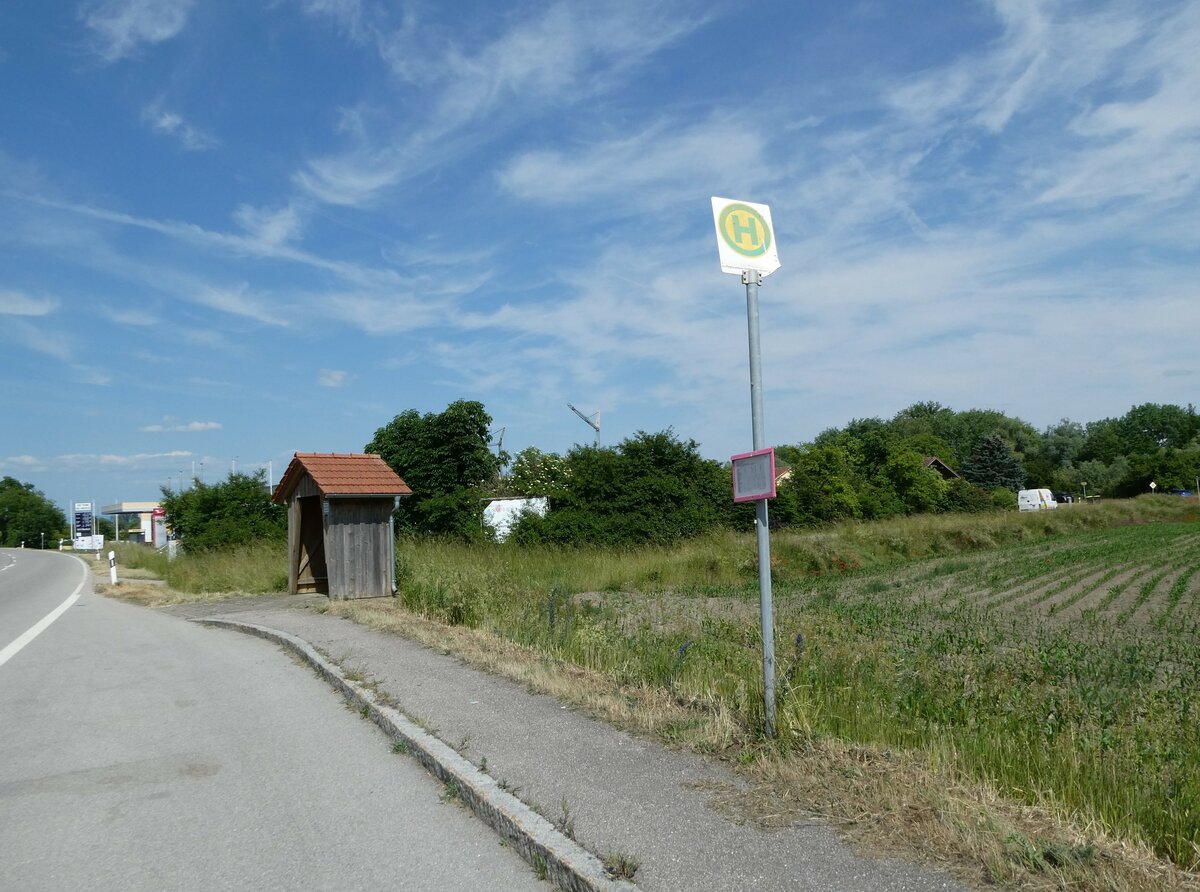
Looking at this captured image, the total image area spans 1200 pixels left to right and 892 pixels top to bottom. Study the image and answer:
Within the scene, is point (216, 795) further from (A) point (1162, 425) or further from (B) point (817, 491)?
(A) point (1162, 425)

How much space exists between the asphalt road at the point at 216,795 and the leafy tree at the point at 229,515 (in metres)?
21.0

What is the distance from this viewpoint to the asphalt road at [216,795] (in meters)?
4.55

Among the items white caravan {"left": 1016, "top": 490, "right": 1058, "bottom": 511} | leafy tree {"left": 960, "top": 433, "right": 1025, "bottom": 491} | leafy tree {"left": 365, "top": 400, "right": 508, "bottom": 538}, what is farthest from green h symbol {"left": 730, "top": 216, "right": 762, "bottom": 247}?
leafy tree {"left": 960, "top": 433, "right": 1025, "bottom": 491}

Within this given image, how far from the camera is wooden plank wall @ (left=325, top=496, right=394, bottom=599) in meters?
17.5

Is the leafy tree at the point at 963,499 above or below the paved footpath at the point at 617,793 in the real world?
above

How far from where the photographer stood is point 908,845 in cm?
413

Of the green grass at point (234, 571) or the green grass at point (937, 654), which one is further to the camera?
the green grass at point (234, 571)

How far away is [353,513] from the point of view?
58.6 feet

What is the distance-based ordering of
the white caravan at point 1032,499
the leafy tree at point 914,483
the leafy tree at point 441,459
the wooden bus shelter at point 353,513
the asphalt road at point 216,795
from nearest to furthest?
the asphalt road at point 216,795
the wooden bus shelter at point 353,513
the leafy tree at point 441,459
the leafy tree at point 914,483
the white caravan at point 1032,499

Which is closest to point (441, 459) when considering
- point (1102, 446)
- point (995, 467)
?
point (995, 467)

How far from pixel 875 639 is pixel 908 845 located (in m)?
6.88

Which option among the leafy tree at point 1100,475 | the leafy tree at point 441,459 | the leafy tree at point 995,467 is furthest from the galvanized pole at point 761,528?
the leafy tree at point 1100,475

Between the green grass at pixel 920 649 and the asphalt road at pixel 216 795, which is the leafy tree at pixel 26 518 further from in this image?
the asphalt road at pixel 216 795

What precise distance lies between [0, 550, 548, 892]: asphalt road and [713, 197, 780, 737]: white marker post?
204 centimetres
